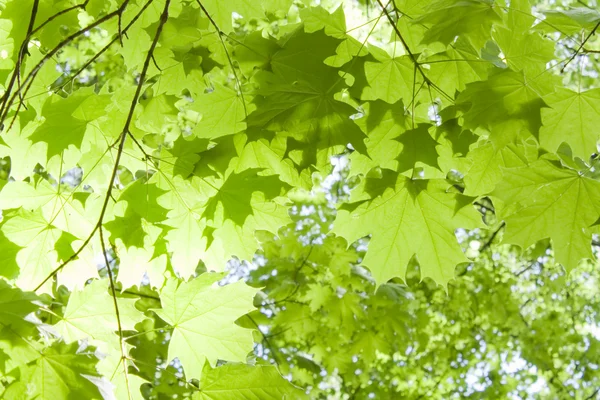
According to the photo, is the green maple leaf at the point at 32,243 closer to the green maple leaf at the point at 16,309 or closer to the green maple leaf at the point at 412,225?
the green maple leaf at the point at 16,309

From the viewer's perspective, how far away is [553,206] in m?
1.76

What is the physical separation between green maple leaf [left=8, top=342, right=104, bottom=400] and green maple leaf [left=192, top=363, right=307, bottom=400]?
1.19 feet

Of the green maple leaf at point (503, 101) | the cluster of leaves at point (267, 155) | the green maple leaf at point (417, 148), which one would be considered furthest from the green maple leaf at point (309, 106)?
the green maple leaf at point (503, 101)

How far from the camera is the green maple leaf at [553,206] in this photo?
1.71 meters

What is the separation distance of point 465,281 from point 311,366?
2.33 m

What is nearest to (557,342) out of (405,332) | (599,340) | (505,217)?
(599,340)

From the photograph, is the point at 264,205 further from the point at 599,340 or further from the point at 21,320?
the point at 599,340

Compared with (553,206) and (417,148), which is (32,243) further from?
(553,206)

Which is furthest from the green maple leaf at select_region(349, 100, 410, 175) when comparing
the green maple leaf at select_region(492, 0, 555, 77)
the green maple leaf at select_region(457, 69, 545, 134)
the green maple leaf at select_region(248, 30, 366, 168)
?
the green maple leaf at select_region(492, 0, 555, 77)

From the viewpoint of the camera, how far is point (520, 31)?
1.77 meters

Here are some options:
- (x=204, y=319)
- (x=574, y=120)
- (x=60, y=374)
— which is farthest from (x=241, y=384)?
(x=574, y=120)

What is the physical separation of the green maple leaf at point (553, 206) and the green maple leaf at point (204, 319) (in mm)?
922

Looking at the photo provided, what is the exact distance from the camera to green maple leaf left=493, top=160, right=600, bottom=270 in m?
1.71

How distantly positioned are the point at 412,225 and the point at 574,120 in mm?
608
